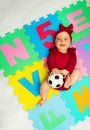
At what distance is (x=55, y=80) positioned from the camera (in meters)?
1.28

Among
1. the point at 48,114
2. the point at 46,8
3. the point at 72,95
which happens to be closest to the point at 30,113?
the point at 48,114

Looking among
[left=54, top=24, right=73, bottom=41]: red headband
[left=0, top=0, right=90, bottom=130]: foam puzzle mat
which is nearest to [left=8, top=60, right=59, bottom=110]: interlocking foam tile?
[left=0, top=0, right=90, bottom=130]: foam puzzle mat

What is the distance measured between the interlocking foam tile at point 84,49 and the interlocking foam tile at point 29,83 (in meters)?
0.22

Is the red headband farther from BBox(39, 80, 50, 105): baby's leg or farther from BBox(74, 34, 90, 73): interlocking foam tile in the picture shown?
BBox(39, 80, 50, 105): baby's leg

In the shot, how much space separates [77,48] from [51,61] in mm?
190

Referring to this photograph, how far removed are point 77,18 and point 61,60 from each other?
29 centimetres

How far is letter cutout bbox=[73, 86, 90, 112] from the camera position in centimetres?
138

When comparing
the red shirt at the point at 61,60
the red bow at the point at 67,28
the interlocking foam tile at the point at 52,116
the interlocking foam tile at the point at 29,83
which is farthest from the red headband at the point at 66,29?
the interlocking foam tile at the point at 52,116

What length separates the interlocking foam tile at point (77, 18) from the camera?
4.99ft

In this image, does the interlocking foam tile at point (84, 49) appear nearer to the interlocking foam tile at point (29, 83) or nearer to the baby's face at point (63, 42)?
the baby's face at point (63, 42)

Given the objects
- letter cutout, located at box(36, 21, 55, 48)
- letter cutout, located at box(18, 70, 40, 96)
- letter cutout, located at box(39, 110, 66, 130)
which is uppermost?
letter cutout, located at box(36, 21, 55, 48)

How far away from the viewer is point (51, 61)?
1381 mm

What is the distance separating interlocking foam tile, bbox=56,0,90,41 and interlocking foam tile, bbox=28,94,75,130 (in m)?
0.38

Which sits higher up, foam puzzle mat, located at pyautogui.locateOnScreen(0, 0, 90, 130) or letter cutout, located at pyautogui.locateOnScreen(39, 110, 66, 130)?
foam puzzle mat, located at pyautogui.locateOnScreen(0, 0, 90, 130)
